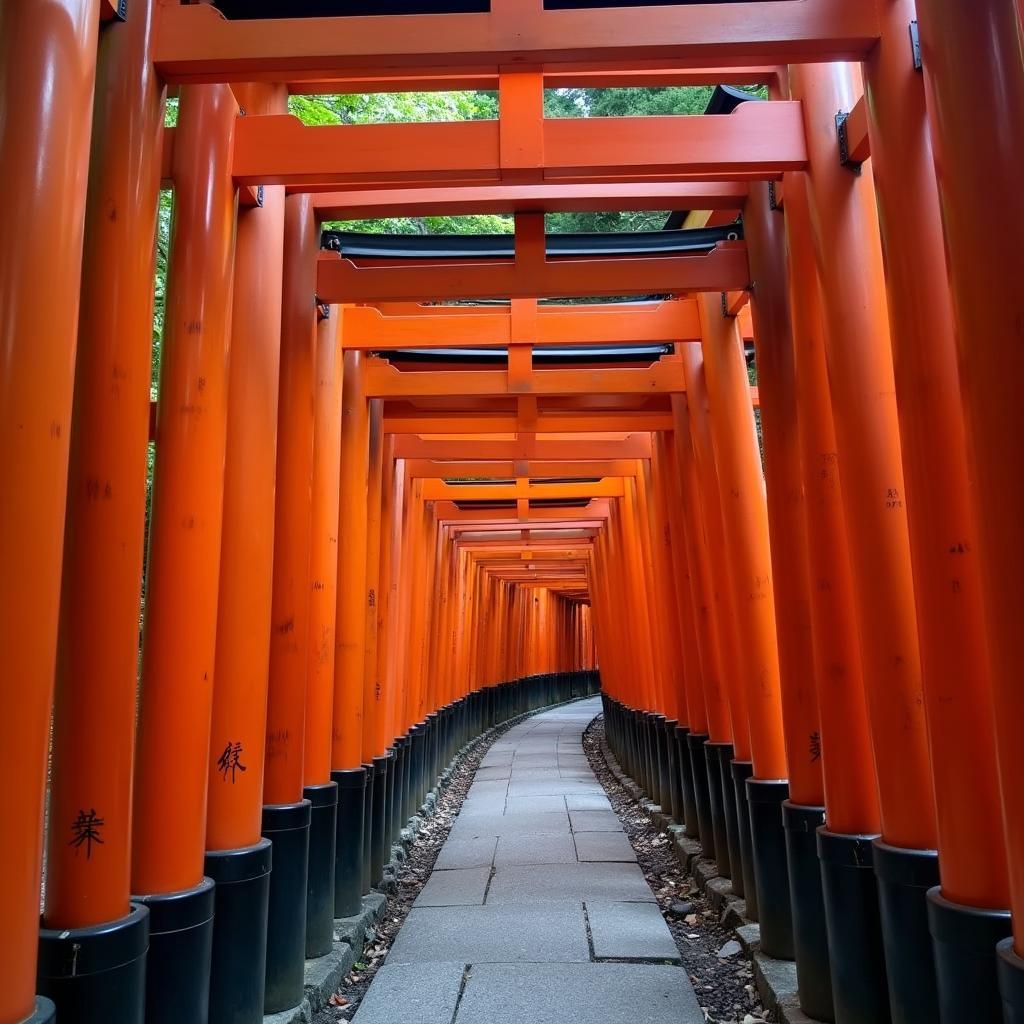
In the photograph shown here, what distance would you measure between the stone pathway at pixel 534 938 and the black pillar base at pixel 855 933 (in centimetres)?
102

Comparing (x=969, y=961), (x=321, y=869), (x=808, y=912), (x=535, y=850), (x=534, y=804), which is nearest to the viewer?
(x=969, y=961)

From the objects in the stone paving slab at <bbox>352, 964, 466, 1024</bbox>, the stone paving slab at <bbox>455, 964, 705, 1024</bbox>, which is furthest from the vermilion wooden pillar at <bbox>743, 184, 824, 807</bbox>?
the stone paving slab at <bbox>352, 964, 466, 1024</bbox>

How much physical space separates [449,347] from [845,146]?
287cm

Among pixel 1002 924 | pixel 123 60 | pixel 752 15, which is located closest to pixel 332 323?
pixel 123 60

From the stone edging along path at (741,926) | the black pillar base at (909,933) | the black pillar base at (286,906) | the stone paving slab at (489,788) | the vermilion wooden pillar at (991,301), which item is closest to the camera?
the vermilion wooden pillar at (991,301)

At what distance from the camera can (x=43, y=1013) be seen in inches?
76.2

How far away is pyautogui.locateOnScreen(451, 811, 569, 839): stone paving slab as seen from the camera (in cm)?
843

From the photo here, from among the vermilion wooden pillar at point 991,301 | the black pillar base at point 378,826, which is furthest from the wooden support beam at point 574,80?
the black pillar base at point 378,826

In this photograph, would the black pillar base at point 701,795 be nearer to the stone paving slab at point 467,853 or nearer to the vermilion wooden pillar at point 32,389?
the stone paving slab at point 467,853

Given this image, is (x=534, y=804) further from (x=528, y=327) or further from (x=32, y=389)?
(x=32, y=389)

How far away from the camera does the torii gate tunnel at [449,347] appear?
212 cm

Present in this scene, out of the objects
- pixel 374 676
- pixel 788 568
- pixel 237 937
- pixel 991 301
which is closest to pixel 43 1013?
pixel 237 937

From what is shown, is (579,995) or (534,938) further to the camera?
(534,938)

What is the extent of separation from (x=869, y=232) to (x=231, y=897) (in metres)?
3.38
